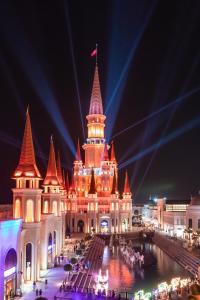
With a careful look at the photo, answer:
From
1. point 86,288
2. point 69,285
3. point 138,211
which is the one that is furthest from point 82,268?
point 138,211

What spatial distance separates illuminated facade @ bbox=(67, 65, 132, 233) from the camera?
264 feet

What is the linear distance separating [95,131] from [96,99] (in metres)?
6.91

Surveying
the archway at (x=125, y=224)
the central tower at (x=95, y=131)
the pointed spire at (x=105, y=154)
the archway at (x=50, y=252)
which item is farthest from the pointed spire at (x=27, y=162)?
the central tower at (x=95, y=131)

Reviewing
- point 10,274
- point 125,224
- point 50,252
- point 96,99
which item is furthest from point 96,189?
point 10,274

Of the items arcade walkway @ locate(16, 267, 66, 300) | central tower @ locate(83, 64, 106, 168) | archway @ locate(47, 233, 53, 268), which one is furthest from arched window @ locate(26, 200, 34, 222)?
central tower @ locate(83, 64, 106, 168)

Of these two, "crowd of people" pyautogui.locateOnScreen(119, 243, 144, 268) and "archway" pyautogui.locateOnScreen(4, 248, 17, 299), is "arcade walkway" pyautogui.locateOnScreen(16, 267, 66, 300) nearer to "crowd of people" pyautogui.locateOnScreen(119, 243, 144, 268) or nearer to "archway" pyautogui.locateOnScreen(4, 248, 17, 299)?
"archway" pyautogui.locateOnScreen(4, 248, 17, 299)

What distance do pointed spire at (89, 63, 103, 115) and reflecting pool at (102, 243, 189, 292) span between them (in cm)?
3719

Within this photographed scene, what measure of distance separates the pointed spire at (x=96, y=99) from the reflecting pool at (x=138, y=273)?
37189 millimetres

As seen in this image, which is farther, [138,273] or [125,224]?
[125,224]

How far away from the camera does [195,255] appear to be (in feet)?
158

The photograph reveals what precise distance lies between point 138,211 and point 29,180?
127 m

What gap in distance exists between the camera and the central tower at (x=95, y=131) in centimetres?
8838

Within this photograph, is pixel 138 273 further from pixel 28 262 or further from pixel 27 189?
pixel 27 189

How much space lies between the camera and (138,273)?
45.8 m
